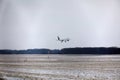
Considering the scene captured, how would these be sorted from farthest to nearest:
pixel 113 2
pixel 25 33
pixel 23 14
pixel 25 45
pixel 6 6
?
pixel 25 45 → pixel 25 33 → pixel 23 14 → pixel 6 6 → pixel 113 2

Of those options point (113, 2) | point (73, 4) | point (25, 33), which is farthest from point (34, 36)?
point (113, 2)

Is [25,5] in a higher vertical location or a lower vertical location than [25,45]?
higher

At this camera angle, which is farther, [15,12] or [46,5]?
[46,5]

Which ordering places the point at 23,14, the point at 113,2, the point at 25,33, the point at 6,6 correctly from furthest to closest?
1. the point at 25,33
2. the point at 23,14
3. the point at 6,6
4. the point at 113,2

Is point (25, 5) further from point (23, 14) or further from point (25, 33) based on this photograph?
point (25, 33)

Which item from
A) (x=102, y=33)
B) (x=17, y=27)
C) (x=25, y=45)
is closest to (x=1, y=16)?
(x=17, y=27)

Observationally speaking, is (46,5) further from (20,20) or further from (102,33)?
(102,33)

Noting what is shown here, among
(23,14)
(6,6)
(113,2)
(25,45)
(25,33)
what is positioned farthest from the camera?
(25,45)

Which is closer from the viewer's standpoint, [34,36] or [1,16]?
[1,16]

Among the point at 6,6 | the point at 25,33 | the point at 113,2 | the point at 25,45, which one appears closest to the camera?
the point at 113,2
